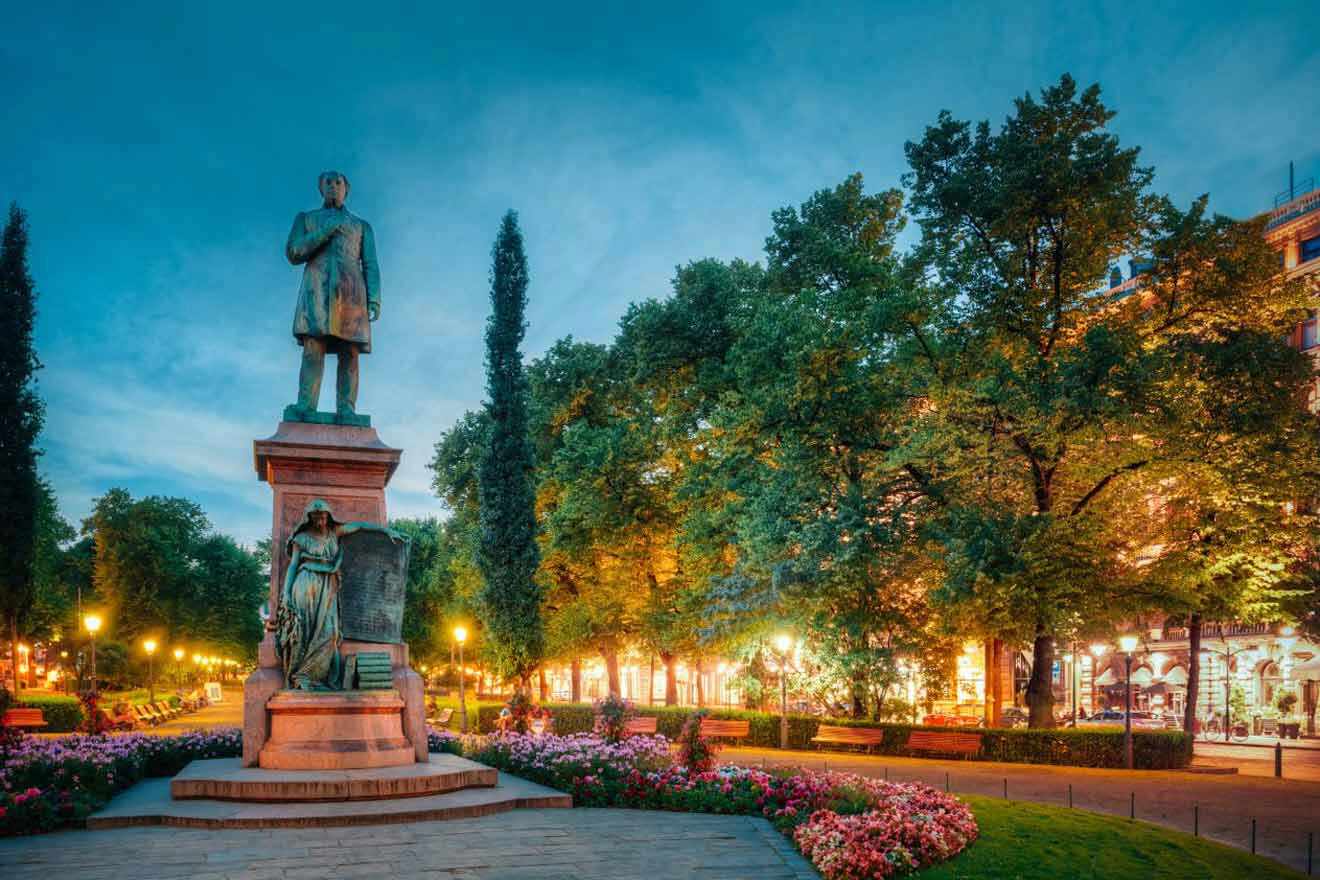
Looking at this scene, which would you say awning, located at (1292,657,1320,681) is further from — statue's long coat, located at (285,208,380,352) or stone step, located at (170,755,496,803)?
statue's long coat, located at (285,208,380,352)

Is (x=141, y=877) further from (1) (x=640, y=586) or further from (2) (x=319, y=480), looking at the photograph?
(1) (x=640, y=586)

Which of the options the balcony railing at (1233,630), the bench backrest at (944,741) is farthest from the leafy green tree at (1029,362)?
the balcony railing at (1233,630)

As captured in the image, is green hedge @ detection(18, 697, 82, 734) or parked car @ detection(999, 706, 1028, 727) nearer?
green hedge @ detection(18, 697, 82, 734)

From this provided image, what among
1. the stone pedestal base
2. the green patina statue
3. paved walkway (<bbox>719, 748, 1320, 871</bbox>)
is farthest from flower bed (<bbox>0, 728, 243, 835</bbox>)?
paved walkway (<bbox>719, 748, 1320, 871</bbox>)

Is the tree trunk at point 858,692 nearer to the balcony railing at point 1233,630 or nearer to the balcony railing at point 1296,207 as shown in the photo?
the balcony railing at point 1233,630

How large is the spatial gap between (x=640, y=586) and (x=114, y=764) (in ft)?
79.7

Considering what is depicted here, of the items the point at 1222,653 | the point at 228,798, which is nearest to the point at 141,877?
the point at 228,798

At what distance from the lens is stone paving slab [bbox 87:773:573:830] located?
10.1 meters

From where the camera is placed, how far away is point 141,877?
7973mm

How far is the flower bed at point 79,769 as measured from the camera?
1015 cm

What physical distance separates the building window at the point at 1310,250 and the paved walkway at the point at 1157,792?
3506 centimetres

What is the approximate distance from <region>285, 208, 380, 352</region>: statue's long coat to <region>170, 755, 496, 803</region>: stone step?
5830mm

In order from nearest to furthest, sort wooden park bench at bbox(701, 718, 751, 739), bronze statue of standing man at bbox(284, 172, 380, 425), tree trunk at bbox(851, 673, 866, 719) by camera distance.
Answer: bronze statue of standing man at bbox(284, 172, 380, 425) < tree trunk at bbox(851, 673, 866, 719) < wooden park bench at bbox(701, 718, 751, 739)

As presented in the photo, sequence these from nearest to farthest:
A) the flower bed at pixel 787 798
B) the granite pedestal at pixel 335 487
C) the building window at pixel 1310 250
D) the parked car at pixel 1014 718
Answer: the flower bed at pixel 787 798
the granite pedestal at pixel 335 487
the parked car at pixel 1014 718
the building window at pixel 1310 250
